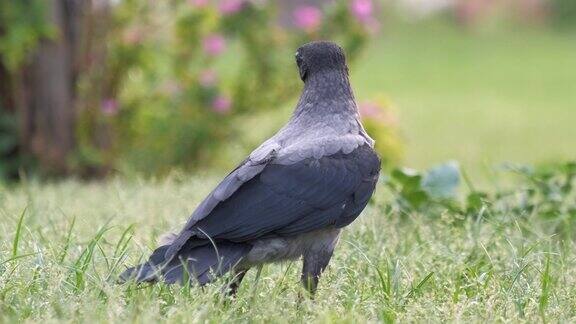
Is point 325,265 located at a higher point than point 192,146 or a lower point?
higher

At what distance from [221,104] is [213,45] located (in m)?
0.45

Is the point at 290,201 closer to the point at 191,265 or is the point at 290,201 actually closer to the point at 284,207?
the point at 284,207

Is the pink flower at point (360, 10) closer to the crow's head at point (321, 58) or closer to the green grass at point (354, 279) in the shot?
the green grass at point (354, 279)

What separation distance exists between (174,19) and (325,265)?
4806 millimetres

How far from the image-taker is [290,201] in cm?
339

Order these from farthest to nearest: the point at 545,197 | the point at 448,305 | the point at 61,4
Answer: the point at 61,4, the point at 545,197, the point at 448,305

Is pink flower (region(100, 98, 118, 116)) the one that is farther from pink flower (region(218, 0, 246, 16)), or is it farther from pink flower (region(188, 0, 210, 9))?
pink flower (region(218, 0, 246, 16))

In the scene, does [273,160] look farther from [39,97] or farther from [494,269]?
[39,97]

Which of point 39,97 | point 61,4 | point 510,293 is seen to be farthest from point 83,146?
point 510,293

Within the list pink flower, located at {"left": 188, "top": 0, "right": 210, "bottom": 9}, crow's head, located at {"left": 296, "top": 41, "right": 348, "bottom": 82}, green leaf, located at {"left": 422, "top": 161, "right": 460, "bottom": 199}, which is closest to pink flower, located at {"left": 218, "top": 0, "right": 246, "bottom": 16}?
pink flower, located at {"left": 188, "top": 0, "right": 210, "bottom": 9}

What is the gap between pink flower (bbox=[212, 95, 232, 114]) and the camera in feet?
26.0

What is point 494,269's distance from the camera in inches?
146

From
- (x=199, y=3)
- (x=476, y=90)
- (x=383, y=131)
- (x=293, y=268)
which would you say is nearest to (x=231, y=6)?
(x=199, y=3)

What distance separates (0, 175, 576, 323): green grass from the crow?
80 millimetres
